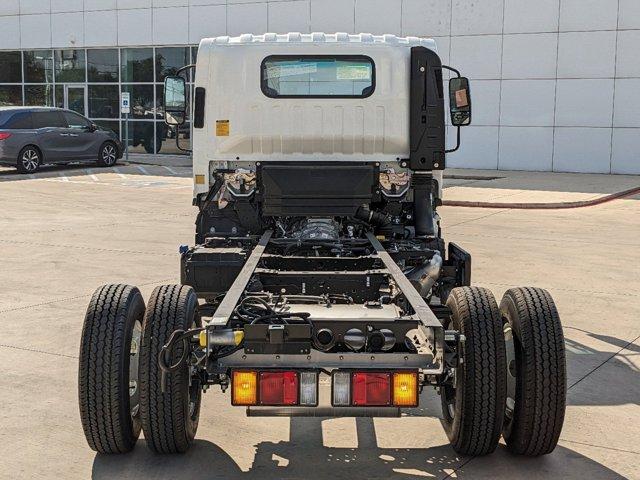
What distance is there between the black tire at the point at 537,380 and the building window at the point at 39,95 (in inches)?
1170

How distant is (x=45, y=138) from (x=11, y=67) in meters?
10.3

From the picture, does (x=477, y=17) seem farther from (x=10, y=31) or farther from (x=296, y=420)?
(x=296, y=420)

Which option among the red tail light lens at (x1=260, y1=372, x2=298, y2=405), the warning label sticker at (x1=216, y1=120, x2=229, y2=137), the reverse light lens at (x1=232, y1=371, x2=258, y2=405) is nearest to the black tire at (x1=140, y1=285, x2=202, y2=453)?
the reverse light lens at (x1=232, y1=371, x2=258, y2=405)

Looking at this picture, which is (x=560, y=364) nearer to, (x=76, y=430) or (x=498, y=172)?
(x=76, y=430)

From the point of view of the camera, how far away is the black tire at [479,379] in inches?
170

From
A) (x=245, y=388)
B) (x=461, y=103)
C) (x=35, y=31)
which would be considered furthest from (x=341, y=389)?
(x=35, y=31)

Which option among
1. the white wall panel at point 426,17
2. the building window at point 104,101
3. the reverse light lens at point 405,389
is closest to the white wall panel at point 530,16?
the white wall panel at point 426,17

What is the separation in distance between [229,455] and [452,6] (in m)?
22.2

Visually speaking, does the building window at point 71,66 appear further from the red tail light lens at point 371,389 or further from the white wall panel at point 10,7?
the red tail light lens at point 371,389

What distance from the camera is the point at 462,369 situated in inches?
172

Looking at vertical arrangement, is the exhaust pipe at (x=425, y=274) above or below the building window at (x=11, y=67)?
below

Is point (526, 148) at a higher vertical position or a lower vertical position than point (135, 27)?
lower

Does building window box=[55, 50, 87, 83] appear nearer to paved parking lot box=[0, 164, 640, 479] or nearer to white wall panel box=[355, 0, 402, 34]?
white wall panel box=[355, 0, 402, 34]

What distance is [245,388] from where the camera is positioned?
4.01 metres
